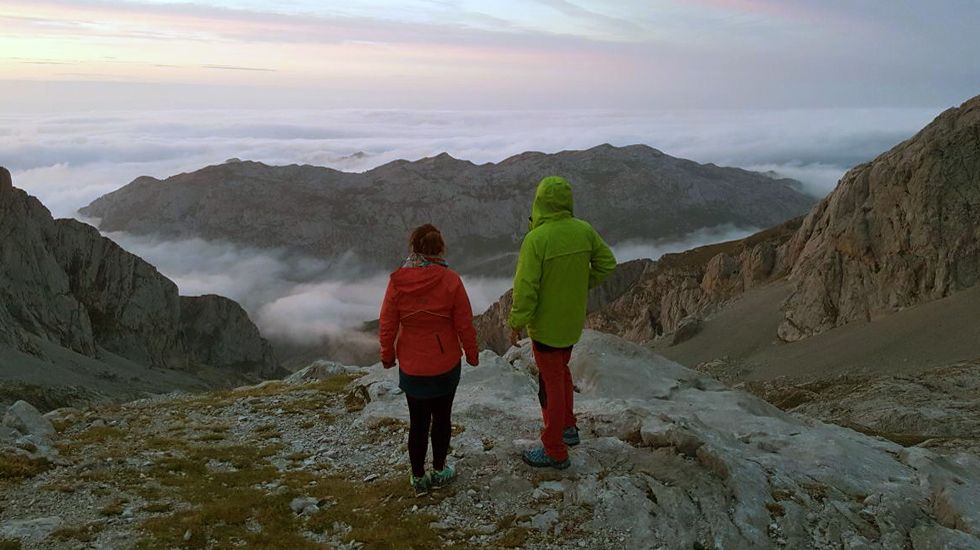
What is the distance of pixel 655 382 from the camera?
21.0 m

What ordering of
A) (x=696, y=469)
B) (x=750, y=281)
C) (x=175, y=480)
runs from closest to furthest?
(x=696, y=469), (x=175, y=480), (x=750, y=281)

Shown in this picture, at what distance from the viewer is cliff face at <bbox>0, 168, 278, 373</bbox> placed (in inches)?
4656

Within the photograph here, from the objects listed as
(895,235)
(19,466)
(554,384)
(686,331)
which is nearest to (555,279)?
(554,384)

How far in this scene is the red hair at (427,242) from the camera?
10.5 metres

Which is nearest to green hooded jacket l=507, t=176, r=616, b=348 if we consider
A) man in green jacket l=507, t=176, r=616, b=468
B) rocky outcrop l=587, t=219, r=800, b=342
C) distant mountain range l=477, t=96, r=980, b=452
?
man in green jacket l=507, t=176, r=616, b=468

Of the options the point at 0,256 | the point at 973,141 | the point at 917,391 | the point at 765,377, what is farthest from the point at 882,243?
the point at 0,256

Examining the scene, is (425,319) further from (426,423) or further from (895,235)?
(895,235)

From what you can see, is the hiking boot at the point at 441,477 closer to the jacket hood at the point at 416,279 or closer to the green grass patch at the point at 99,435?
the jacket hood at the point at 416,279

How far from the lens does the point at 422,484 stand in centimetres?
1169

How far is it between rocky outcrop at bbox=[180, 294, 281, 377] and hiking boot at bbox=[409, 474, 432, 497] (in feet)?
603

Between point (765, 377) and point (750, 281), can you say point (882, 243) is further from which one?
point (750, 281)

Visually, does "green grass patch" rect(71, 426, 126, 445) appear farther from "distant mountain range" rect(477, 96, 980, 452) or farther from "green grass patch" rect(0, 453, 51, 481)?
"distant mountain range" rect(477, 96, 980, 452)

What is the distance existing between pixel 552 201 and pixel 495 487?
5437mm

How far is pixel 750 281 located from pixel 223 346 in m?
148
